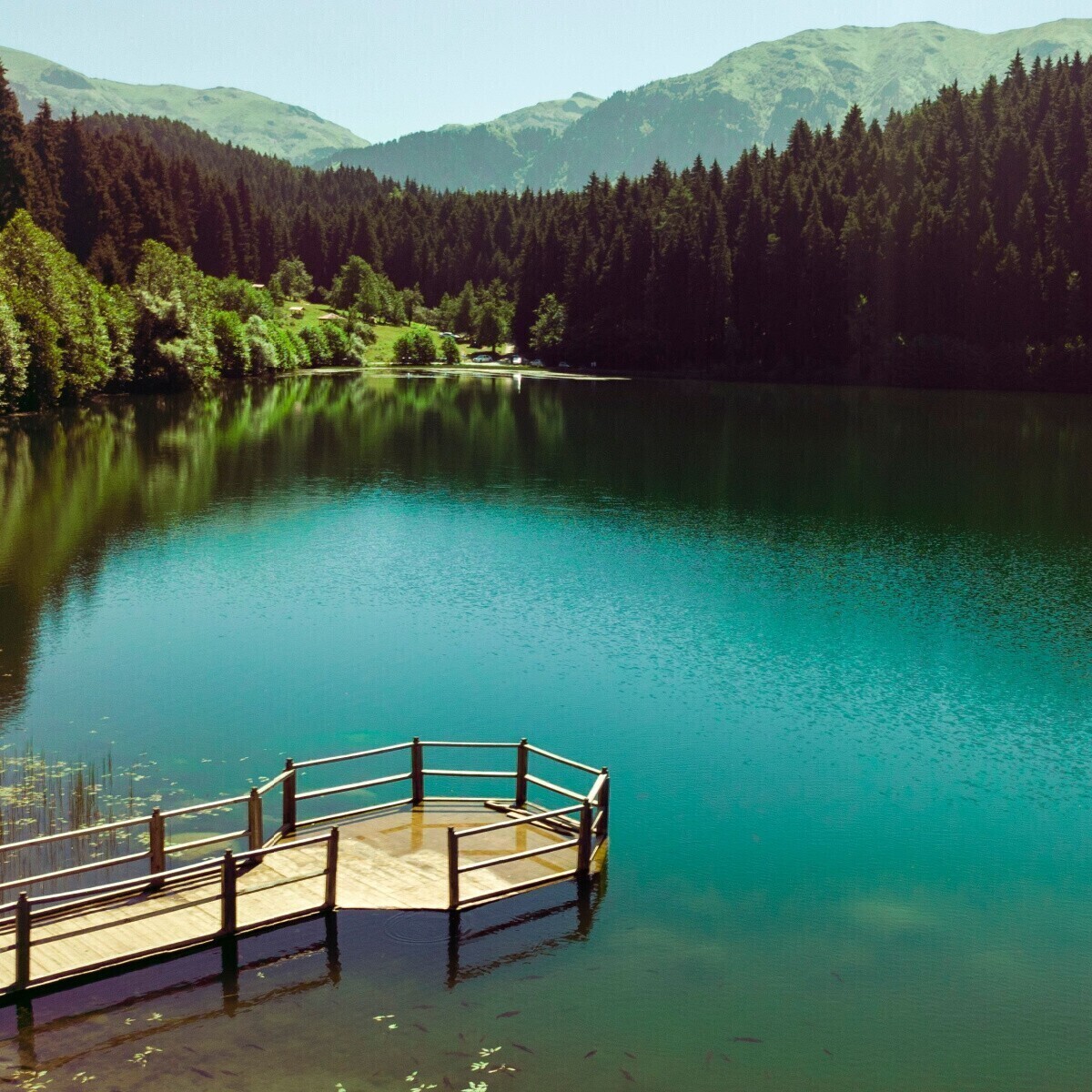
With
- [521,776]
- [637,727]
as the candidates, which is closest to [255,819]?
[521,776]

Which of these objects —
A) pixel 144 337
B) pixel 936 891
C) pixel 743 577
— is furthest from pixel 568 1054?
pixel 144 337

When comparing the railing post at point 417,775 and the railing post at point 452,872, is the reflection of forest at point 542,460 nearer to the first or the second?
the railing post at point 417,775

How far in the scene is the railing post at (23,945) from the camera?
19625mm

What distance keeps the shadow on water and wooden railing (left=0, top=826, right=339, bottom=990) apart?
0.32 m

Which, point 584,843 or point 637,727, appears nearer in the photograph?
point 584,843

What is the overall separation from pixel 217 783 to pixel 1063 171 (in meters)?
186

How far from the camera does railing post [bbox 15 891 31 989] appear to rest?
64.4 feet

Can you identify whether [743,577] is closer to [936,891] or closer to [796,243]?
[936,891]

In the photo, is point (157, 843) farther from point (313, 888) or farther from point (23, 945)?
point (23, 945)

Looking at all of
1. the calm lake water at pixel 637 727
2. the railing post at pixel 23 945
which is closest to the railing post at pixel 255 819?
the calm lake water at pixel 637 727

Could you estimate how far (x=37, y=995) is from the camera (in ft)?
66.4

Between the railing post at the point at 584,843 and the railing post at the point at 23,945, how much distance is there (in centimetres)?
1087

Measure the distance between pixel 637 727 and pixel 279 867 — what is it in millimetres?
13009

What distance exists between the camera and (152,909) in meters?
22.4
